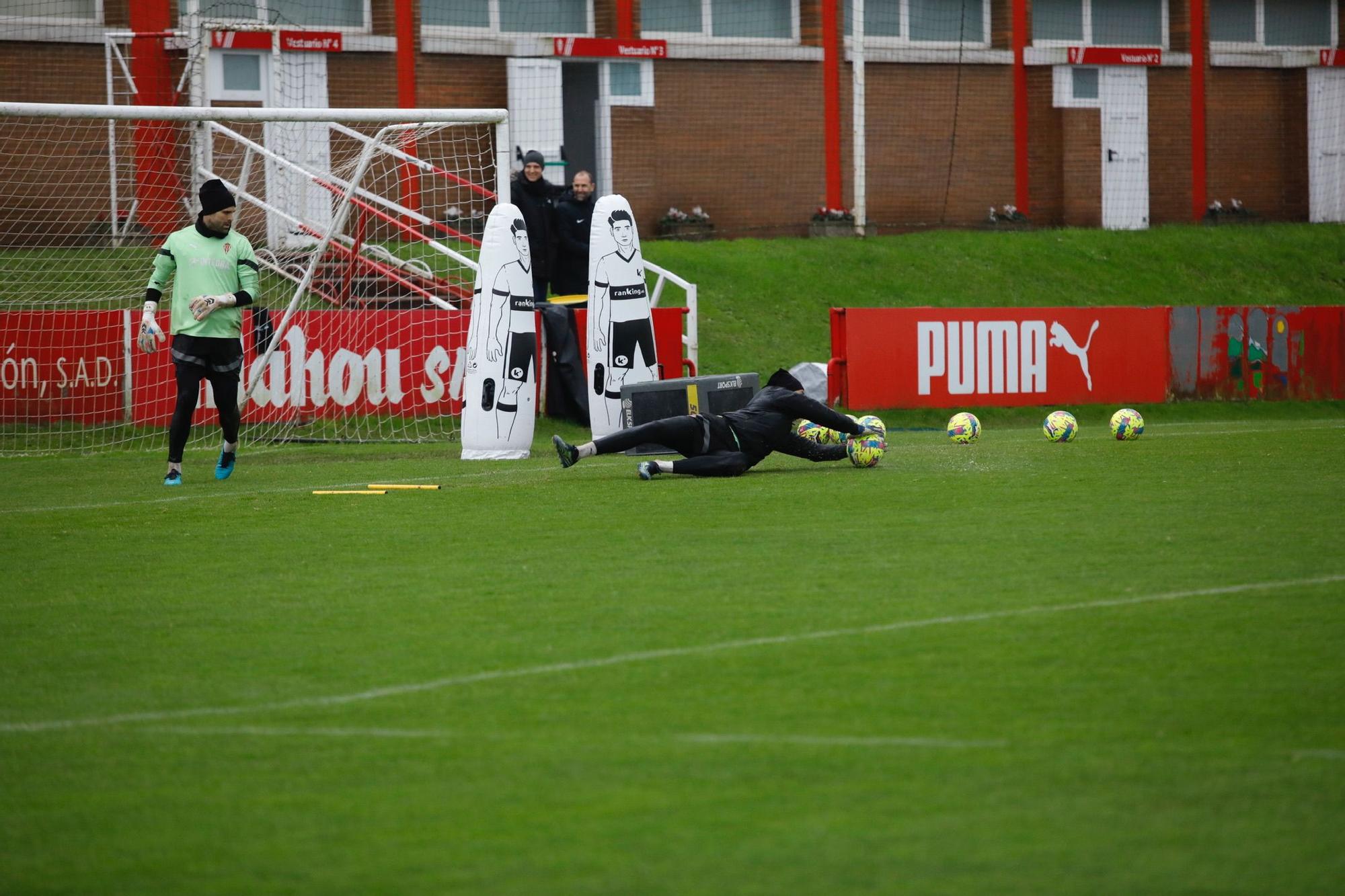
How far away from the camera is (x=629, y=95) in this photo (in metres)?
28.8

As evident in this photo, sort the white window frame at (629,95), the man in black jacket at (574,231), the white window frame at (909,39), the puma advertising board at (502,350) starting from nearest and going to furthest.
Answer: the puma advertising board at (502,350)
the man in black jacket at (574,231)
the white window frame at (629,95)
the white window frame at (909,39)

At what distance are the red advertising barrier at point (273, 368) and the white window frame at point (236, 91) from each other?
8.59 m

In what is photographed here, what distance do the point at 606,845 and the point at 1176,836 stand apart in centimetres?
133

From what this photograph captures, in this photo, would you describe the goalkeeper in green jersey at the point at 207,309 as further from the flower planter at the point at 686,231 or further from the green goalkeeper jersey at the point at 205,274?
the flower planter at the point at 686,231

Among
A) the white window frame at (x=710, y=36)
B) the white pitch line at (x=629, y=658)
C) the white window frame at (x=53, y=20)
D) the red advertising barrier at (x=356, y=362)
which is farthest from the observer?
the white window frame at (x=710, y=36)

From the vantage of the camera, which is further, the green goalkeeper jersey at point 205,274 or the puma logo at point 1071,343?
the puma logo at point 1071,343

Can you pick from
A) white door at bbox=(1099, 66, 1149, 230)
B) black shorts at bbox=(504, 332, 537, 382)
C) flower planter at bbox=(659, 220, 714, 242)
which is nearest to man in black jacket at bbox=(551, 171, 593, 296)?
black shorts at bbox=(504, 332, 537, 382)

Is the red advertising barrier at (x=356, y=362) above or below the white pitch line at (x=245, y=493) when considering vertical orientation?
above

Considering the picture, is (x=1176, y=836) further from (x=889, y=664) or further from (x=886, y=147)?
(x=886, y=147)

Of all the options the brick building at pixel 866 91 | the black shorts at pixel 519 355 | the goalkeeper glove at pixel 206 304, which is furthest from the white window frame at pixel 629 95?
the goalkeeper glove at pixel 206 304

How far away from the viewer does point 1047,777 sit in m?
4.25

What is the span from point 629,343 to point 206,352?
4683 mm

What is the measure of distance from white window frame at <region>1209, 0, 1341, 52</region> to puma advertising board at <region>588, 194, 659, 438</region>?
71.7 feet

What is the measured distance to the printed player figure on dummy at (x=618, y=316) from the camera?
15883 millimetres
